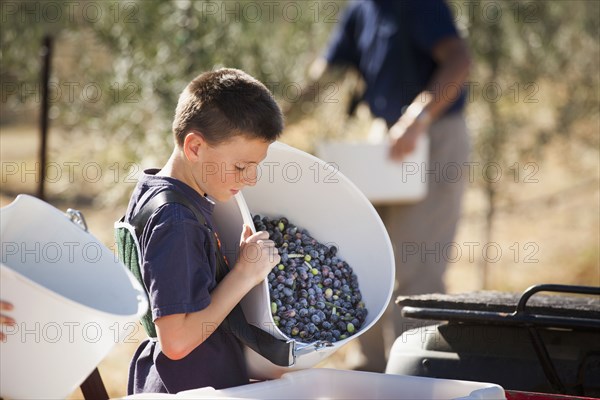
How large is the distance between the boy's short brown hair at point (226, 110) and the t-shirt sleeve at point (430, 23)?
7.63 ft

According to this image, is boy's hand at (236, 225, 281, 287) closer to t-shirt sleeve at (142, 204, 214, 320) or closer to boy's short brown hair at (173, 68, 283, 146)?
t-shirt sleeve at (142, 204, 214, 320)

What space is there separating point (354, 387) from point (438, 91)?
260 cm

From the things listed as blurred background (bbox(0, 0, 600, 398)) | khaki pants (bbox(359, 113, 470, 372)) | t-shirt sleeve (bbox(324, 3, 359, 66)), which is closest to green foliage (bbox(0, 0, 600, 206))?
blurred background (bbox(0, 0, 600, 398))

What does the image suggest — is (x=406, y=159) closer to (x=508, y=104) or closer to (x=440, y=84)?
(x=440, y=84)

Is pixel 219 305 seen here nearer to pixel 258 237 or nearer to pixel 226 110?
pixel 258 237

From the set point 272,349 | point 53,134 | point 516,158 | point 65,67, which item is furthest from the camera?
point 516,158

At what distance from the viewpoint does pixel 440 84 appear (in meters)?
4.51

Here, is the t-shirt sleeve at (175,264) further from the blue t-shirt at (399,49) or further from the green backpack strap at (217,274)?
the blue t-shirt at (399,49)

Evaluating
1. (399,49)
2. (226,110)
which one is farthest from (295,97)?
(226,110)

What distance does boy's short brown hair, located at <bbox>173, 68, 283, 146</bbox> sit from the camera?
227cm

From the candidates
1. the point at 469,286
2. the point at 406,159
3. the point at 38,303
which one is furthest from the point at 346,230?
the point at 469,286

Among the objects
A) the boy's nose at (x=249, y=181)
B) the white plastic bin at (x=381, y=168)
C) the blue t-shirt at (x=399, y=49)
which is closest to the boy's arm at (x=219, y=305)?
the boy's nose at (x=249, y=181)

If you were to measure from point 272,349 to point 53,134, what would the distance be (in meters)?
4.95

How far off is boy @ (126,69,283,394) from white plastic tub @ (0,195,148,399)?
18 cm
